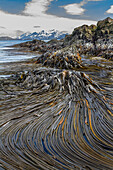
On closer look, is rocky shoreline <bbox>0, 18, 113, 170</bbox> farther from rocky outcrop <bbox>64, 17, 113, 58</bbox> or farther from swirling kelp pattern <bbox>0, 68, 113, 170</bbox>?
rocky outcrop <bbox>64, 17, 113, 58</bbox>

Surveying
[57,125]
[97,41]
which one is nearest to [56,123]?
[57,125]

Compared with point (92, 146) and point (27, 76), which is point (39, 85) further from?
point (92, 146)

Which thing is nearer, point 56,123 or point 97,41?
point 56,123

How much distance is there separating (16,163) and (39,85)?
9.39 feet

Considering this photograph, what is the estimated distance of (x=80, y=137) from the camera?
2.33 meters

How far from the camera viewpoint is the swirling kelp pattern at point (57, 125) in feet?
6.12

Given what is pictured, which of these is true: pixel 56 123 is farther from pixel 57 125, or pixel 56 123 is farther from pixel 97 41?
pixel 97 41

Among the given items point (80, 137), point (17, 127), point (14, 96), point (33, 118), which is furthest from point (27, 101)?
point (80, 137)

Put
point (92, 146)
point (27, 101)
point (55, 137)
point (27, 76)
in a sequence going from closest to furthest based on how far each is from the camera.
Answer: point (92, 146), point (55, 137), point (27, 101), point (27, 76)

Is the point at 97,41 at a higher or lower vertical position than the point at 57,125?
higher

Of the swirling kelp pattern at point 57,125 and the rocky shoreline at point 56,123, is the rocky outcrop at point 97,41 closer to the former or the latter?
the rocky shoreline at point 56,123

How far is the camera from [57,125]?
265 cm

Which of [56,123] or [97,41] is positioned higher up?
[97,41]

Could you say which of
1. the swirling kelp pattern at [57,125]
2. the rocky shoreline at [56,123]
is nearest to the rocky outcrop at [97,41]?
the rocky shoreline at [56,123]
